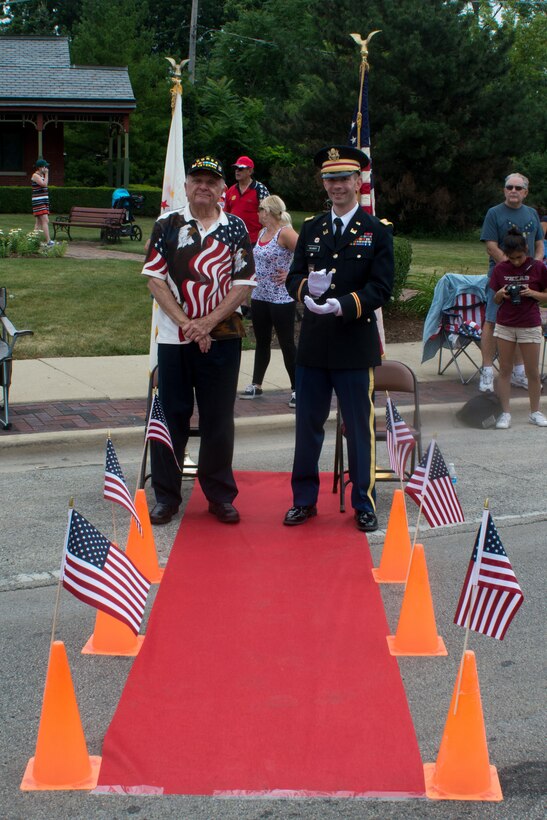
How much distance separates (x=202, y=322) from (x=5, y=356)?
9.93 feet

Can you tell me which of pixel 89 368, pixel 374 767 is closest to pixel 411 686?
pixel 374 767

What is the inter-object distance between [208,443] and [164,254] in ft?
3.99

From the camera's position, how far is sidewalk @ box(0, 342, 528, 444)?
8.94 metres

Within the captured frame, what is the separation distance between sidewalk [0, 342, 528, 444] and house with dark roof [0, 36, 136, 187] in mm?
22161

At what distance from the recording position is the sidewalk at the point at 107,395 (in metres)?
8.94

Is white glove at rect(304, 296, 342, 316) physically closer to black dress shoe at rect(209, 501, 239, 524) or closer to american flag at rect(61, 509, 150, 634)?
black dress shoe at rect(209, 501, 239, 524)

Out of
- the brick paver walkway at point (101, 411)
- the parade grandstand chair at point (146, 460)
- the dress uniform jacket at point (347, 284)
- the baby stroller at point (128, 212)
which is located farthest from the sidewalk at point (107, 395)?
the baby stroller at point (128, 212)

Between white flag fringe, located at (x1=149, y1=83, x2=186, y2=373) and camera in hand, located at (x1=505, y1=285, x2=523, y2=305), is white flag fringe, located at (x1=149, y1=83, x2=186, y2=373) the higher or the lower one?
the higher one

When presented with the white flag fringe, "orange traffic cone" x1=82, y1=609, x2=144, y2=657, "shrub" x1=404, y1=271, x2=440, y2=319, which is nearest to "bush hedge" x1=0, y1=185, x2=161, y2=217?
"shrub" x1=404, y1=271, x2=440, y2=319

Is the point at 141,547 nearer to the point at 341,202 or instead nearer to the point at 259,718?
the point at 259,718

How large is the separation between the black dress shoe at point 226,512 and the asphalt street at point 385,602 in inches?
12.4

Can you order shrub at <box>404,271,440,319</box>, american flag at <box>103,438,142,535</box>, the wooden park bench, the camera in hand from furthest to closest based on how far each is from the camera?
the wooden park bench → shrub at <box>404,271,440,319</box> → the camera in hand → american flag at <box>103,438,142,535</box>

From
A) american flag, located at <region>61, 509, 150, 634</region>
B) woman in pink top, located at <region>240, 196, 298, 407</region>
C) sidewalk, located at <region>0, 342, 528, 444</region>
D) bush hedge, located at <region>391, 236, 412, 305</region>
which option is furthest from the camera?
bush hedge, located at <region>391, 236, 412, 305</region>

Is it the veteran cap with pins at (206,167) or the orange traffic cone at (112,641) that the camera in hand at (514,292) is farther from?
the orange traffic cone at (112,641)
